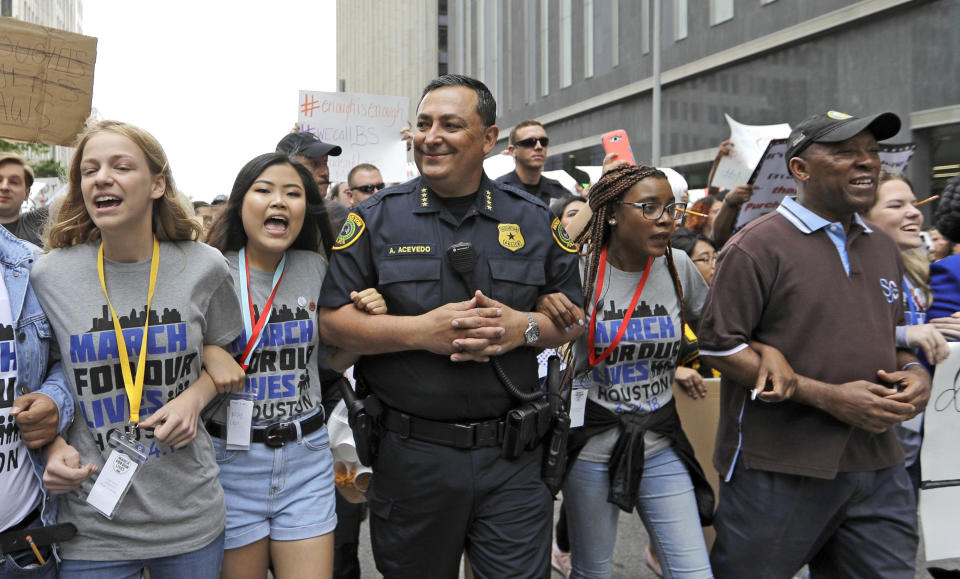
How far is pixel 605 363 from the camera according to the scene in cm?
334

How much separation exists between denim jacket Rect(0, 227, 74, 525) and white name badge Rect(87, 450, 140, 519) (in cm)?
14

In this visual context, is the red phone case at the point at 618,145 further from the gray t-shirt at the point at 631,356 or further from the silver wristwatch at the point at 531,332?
the silver wristwatch at the point at 531,332

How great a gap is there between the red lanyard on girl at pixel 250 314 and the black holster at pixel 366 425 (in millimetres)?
443

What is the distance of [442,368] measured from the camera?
2.65m

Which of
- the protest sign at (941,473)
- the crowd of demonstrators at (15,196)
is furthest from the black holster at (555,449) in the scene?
the crowd of demonstrators at (15,196)

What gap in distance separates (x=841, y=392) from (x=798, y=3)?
1538cm

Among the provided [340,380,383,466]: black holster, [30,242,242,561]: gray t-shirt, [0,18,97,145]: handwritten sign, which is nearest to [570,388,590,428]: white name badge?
[340,380,383,466]: black holster

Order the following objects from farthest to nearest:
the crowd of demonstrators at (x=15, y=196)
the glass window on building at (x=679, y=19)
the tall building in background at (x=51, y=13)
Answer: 1. the tall building in background at (x=51, y=13)
2. the glass window on building at (x=679, y=19)
3. the crowd of demonstrators at (x=15, y=196)

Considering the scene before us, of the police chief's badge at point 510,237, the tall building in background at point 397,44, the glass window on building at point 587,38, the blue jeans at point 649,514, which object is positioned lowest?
the blue jeans at point 649,514

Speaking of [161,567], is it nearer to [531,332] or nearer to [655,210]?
[531,332]

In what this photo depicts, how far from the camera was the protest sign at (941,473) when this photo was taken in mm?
3408

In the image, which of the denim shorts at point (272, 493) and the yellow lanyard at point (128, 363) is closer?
the yellow lanyard at point (128, 363)

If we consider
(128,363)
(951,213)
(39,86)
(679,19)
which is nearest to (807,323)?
(951,213)

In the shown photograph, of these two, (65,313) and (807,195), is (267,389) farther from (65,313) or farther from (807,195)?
(807,195)
